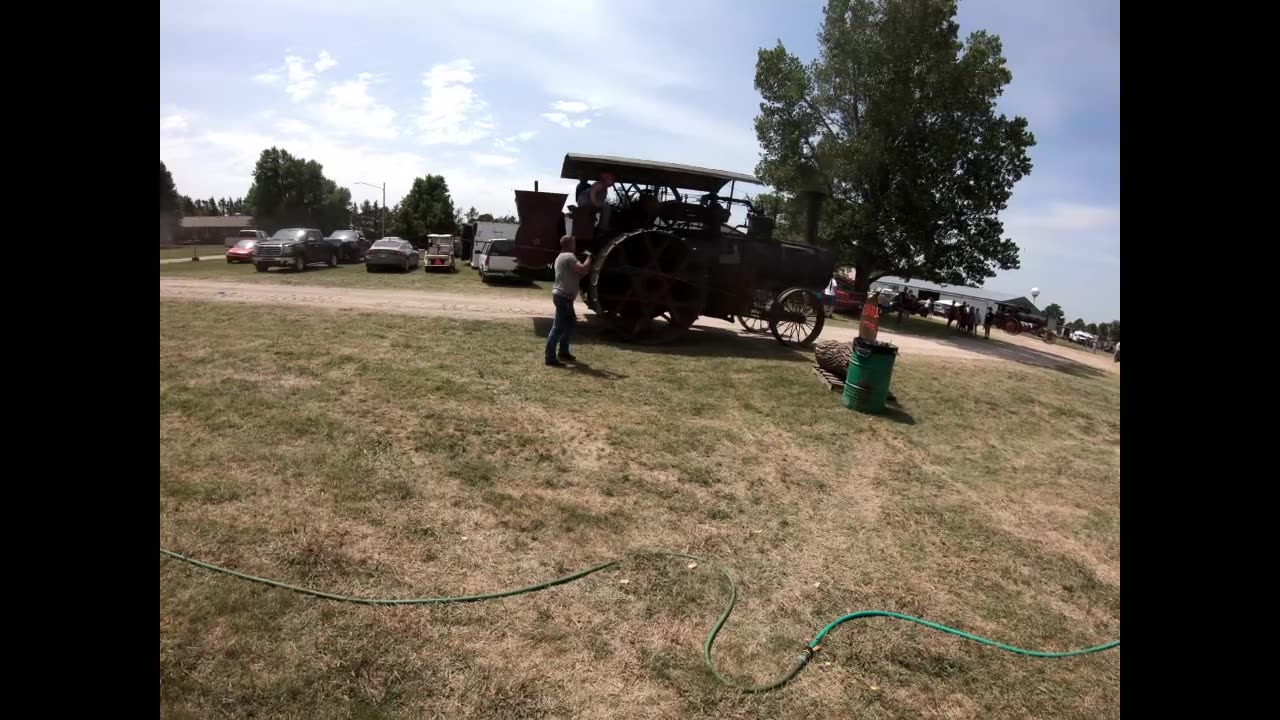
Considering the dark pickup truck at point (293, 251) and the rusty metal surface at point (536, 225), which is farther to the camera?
the dark pickup truck at point (293, 251)

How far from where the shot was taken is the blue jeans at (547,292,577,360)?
8562 mm

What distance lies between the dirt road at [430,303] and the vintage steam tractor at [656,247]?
242 centimetres

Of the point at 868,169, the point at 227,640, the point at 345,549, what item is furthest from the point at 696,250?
the point at 868,169

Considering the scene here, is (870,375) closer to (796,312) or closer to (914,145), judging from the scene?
(796,312)

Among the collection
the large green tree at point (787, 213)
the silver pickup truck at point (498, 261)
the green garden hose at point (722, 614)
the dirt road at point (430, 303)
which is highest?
the large green tree at point (787, 213)

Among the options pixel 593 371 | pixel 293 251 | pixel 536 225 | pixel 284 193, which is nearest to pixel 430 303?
pixel 536 225

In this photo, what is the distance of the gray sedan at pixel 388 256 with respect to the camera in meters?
24.7

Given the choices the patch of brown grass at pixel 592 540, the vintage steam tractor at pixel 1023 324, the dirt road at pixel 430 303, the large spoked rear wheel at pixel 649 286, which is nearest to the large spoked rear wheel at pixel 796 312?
the large spoked rear wheel at pixel 649 286

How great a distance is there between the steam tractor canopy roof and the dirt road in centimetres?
377

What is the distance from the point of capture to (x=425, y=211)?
58.6 m

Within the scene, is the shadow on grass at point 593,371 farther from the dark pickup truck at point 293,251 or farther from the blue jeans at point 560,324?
the dark pickup truck at point 293,251

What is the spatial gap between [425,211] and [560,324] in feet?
181

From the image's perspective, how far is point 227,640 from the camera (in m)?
3.11
